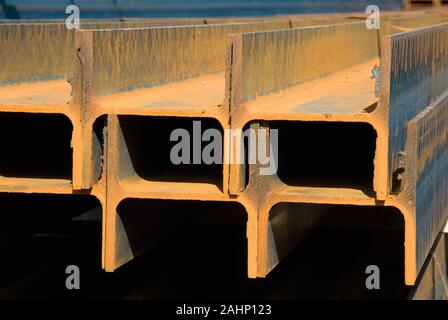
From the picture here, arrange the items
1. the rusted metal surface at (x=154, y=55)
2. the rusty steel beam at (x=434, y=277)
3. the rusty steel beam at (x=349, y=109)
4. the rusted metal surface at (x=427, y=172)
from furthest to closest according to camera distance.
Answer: the rusty steel beam at (x=434, y=277), the rusted metal surface at (x=154, y=55), the rusted metal surface at (x=427, y=172), the rusty steel beam at (x=349, y=109)

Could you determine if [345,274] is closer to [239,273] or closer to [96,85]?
[239,273]

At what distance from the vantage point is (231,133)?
14.1ft

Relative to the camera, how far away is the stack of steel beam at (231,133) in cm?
432

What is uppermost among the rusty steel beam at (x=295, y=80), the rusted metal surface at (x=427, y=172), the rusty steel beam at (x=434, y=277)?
the rusty steel beam at (x=295, y=80)

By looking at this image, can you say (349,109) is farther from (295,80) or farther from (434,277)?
(434,277)

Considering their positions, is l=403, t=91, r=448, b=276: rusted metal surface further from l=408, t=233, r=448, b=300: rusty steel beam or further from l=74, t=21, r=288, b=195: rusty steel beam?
l=74, t=21, r=288, b=195: rusty steel beam

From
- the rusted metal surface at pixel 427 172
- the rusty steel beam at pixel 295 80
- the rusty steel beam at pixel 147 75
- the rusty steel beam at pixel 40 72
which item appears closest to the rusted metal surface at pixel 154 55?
the rusty steel beam at pixel 147 75

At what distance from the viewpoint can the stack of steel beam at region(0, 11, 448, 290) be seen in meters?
4.32

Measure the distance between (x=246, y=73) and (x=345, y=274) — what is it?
3323 millimetres

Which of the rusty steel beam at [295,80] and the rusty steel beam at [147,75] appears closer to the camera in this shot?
the rusty steel beam at [295,80]

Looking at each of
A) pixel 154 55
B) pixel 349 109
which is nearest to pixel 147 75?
pixel 154 55

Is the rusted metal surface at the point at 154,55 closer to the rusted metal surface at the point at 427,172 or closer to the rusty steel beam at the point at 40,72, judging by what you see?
the rusty steel beam at the point at 40,72

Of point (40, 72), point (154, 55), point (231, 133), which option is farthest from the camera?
point (40, 72)

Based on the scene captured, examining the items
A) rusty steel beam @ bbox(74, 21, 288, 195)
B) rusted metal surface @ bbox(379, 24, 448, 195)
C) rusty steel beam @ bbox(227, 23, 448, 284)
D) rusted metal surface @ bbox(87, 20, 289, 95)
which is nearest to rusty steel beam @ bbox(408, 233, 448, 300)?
rusty steel beam @ bbox(227, 23, 448, 284)
